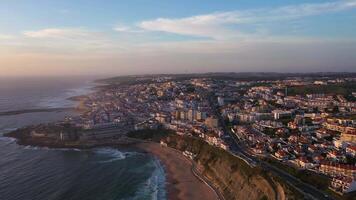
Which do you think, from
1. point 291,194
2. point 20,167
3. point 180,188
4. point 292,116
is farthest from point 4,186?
point 292,116

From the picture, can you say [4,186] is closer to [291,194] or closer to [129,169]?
[129,169]

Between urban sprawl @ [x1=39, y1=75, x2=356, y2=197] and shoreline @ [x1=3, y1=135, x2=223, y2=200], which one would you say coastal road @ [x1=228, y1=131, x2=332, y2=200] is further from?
shoreline @ [x1=3, y1=135, x2=223, y2=200]

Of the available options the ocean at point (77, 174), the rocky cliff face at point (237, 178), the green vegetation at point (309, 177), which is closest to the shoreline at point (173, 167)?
the ocean at point (77, 174)

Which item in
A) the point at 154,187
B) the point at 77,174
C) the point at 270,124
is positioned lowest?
the point at 154,187

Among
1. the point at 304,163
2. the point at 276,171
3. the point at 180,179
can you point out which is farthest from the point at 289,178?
the point at 180,179

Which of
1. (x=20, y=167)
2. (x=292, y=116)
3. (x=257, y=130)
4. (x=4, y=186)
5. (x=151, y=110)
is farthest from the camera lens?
(x=151, y=110)

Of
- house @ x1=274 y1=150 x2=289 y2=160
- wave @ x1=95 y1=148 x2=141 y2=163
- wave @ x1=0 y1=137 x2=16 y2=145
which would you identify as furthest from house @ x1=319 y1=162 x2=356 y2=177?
wave @ x1=0 y1=137 x2=16 y2=145

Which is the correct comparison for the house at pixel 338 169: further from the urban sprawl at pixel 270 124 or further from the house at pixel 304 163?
the house at pixel 304 163

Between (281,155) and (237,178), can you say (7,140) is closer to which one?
(237,178)
